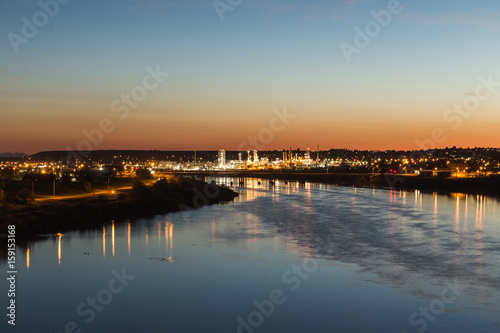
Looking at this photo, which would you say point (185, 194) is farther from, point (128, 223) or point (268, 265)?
point (268, 265)

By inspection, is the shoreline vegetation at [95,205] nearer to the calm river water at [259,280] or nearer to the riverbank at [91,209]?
the riverbank at [91,209]

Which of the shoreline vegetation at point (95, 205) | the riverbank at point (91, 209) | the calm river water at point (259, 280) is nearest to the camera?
the calm river water at point (259, 280)

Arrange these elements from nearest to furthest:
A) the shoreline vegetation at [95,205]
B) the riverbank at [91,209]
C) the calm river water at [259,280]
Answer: the calm river water at [259,280]
the riverbank at [91,209]
the shoreline vegetation at [95,205]

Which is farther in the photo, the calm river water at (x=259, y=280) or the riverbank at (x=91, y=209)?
the riverbank at (x=91, y=209)

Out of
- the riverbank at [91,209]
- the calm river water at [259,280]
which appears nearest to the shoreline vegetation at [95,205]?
the riverbank at [91,209]

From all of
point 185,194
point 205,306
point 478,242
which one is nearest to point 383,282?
point 205,306

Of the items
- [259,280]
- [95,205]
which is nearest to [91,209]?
[95,205]

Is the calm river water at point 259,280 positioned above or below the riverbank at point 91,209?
below
